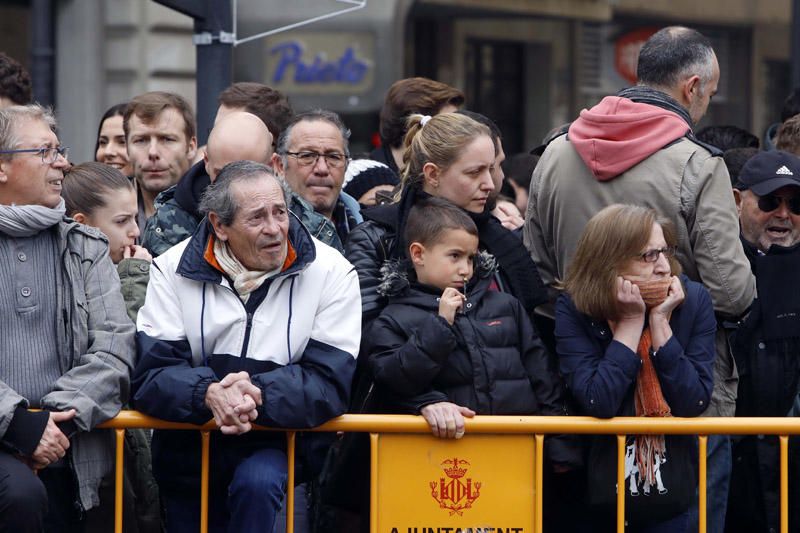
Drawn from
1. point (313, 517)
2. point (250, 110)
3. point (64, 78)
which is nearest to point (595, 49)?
point (64, 78)

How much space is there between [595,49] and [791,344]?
12.9m

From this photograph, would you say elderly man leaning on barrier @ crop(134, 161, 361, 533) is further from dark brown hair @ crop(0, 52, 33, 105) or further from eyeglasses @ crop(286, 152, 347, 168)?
dark brown hair @ crop(0, 52, 33, 105)

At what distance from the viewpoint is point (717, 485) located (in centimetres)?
519

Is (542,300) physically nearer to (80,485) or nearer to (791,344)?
(791,344)

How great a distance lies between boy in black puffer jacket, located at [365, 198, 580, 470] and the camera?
477 centimetres

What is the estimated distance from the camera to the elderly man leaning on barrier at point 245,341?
4.66 m

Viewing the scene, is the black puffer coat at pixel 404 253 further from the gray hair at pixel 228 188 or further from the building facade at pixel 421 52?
the building facade at pixel 421 52

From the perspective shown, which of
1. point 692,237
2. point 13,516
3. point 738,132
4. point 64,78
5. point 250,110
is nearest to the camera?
point 13,516

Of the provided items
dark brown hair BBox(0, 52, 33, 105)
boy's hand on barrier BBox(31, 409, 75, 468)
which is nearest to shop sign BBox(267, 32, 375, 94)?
dark brown hair BBox(0, 52, 33, 105)

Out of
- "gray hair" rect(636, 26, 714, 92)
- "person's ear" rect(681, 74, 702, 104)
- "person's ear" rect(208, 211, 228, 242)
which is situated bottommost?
"person's ear" rect(208, 211, 228, 242)

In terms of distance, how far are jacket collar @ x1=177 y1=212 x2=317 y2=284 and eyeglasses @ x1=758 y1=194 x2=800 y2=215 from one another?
1877 mm

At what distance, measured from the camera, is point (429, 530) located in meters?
4.85

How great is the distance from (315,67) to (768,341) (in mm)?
8079

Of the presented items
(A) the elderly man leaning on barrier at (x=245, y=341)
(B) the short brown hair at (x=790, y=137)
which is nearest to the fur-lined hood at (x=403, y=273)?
(A) the elderly man leaning on barrier at (x=245, y=341)
